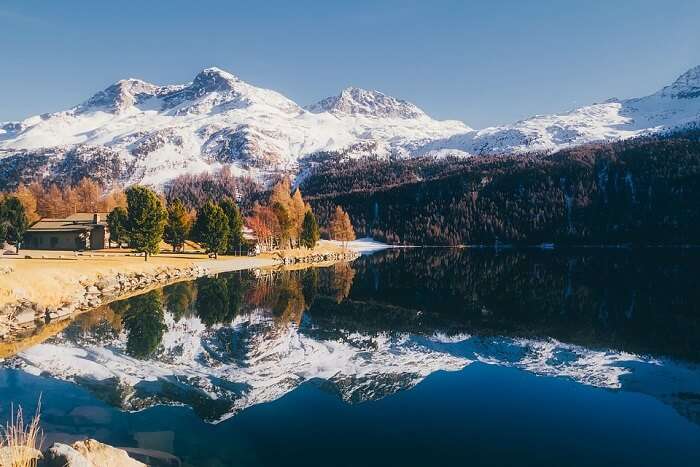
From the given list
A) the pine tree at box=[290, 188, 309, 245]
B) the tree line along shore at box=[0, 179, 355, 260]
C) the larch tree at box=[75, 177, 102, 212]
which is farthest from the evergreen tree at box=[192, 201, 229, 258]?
the larch tree at box=[75, 177, 102, 212]

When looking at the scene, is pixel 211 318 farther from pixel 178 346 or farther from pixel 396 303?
pixel 396 303

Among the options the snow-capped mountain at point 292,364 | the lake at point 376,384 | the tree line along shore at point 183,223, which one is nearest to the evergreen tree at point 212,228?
the tree line along shore at point 183,223

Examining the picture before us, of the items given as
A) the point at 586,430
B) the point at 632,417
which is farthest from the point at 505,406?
the point at 632,417

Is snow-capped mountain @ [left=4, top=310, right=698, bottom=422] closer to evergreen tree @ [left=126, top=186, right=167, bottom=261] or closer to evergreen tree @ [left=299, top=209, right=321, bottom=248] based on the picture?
evergreen tree @ [left=126, top=186, right=167, bottom=261]

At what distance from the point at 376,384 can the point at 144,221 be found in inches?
2565

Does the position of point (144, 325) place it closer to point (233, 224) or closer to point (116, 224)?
point (233, 224)

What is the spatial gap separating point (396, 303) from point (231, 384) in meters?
29.5

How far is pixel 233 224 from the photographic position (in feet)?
345

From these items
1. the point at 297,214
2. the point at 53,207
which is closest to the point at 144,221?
the point at 297,214

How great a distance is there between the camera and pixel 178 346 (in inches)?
1107

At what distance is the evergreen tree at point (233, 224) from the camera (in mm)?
105000

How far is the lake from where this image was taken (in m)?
15.1

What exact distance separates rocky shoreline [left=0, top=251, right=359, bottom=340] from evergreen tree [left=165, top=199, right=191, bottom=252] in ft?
73.9

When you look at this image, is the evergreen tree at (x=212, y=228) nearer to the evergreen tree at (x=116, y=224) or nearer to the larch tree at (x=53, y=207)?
the evergreen tree at (x=116, y=224)
